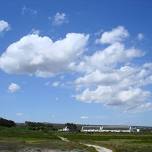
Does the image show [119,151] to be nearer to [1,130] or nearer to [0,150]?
[0,150]

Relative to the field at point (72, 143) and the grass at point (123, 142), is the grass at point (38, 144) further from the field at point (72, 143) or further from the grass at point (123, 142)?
the grass at point (123, 142)

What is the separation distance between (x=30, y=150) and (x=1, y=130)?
72.2 m

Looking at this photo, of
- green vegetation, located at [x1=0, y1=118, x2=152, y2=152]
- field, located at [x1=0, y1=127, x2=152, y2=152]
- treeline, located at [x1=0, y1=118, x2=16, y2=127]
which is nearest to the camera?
field, located at [x1=0, y1=127, x2=152, y2=152]

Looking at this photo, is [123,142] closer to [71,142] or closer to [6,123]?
[71,142]

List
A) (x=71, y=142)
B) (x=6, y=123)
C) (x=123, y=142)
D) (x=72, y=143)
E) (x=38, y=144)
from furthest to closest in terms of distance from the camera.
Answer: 1. (x=6, y=123)
2. (x=123, y=142)
3. (x=71, y=142)
4. (x=72, y=143)
5. (x=38, y=144)

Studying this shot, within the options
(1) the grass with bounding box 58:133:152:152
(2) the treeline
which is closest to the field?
(1) the grass with bounding box 58:133:152:152

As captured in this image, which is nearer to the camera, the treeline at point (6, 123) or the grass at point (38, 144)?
the grass at point (38, 144)

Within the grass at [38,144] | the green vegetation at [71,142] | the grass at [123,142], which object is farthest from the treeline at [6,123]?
the grass at [123,142]

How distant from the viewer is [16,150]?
2383 inches

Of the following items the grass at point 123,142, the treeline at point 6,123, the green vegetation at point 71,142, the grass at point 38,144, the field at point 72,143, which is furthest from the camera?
the treeline at point 6,123

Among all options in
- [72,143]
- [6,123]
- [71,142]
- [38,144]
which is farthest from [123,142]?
[6,123]

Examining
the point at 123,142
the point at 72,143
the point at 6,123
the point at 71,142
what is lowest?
the point at 72,143

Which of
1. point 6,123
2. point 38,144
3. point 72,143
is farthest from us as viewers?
point 6,123

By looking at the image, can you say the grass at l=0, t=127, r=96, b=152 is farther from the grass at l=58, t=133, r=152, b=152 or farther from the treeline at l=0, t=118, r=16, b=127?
the treeline at l=0, t=118, r=16, b=127
